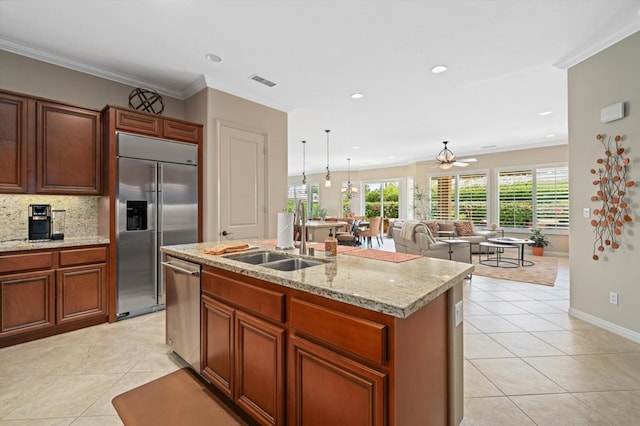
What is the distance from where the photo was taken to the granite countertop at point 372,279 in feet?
3.59

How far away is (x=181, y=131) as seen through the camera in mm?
A: 3562

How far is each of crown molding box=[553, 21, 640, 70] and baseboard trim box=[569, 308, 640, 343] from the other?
8.93ft

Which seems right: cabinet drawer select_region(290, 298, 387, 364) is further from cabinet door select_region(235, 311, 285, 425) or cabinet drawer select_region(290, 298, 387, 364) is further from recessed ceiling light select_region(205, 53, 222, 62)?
recessed ceiling light select_region(205, 53, 222, 62)

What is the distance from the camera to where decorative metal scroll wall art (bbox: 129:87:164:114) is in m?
3.59

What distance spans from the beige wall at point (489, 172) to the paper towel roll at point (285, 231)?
610cm

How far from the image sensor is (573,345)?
2.62m

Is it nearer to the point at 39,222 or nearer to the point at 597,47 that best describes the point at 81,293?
the point at 39,222

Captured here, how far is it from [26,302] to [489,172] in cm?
948

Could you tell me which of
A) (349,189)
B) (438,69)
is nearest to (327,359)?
(438,69)

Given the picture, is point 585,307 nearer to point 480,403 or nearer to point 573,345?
point 573,345

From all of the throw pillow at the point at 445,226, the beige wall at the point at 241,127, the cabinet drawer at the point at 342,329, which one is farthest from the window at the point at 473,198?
the cabinet drawer at the point at 342,329

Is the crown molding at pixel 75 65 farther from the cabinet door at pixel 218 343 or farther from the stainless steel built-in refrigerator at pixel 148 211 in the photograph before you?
the cabinet door at pixel 218 343

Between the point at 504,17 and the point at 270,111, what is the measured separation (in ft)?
9.96

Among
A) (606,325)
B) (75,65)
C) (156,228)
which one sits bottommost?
(606,325)
